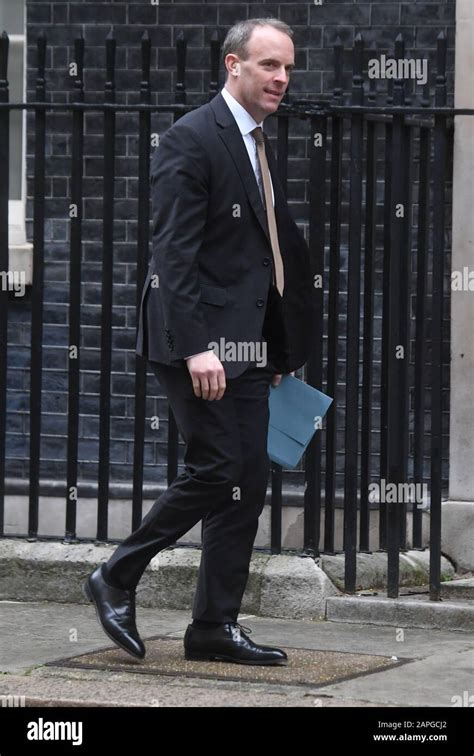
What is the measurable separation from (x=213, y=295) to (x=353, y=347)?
4.69 ft

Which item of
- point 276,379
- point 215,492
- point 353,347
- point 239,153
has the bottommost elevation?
point 215,492

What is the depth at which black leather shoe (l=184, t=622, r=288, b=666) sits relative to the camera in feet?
18.6

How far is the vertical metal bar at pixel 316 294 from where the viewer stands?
22.5ft

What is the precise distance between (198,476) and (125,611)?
1.85 feet

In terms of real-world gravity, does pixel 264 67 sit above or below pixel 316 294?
above

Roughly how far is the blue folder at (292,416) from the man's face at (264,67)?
108 cm

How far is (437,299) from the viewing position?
264 inches

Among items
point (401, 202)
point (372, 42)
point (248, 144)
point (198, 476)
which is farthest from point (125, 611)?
point (372, 42)

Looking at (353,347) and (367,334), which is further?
(367,334)

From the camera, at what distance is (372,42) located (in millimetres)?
8109

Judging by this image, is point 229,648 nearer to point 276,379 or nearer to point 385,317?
point 276,379

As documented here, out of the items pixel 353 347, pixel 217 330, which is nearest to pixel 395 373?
pixel 353 347

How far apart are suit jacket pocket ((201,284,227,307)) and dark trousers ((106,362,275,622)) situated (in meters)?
0.24
